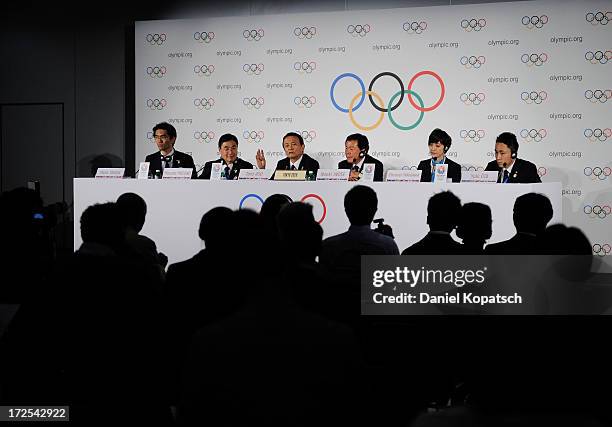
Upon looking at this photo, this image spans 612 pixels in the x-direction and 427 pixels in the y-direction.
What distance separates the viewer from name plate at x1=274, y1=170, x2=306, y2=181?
5.66 meters

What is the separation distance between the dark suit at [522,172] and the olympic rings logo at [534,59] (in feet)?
3.96

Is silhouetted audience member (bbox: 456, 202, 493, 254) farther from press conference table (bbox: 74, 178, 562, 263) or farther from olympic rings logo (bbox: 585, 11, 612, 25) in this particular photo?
olympic rings logo (bbox: 585, 11, 612, 25)

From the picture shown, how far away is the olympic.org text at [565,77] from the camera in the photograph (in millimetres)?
7250

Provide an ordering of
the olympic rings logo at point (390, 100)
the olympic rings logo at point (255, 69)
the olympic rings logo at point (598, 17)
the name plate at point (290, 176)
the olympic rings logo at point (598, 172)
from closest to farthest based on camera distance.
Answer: the name plate at point (290, 176) → the olympic rings logo at point (598, 17) → the olympic rings logo at point (598, 172) → the olympic rings logo at point (390, 100) → the olympic rings logo at point (255, 69)

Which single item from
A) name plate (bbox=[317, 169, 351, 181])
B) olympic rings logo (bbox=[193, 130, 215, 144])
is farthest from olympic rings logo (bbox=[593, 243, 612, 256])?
olympic rings logo (bbox=[193, 130, 215, 144])

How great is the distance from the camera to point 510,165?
6.60 m

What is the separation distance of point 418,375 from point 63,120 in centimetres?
743

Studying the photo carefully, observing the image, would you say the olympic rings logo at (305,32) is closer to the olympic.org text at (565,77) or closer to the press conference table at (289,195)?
the olympic.org text at (565,77)

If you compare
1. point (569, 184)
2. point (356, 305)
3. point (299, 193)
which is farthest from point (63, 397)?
point (569, 184)

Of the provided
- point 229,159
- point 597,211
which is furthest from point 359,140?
point 597,211

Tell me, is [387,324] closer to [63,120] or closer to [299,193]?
[299,193]

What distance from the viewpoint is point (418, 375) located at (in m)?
2.33

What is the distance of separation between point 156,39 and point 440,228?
5.81 metres

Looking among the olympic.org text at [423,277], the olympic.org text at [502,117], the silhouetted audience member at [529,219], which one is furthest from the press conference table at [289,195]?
the olympic.org text at [423,277]
